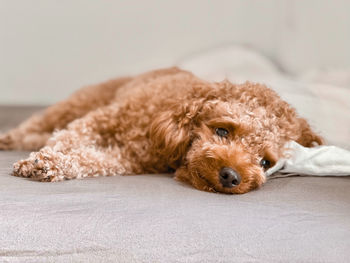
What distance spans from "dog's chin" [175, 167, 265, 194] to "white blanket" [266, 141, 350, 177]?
0.21 meters

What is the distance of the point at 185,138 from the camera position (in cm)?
205

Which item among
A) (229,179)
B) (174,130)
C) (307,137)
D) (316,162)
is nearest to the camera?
(229,179)

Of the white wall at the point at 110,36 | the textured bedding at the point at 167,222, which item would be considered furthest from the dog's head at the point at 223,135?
the white wall at the point at 110,36

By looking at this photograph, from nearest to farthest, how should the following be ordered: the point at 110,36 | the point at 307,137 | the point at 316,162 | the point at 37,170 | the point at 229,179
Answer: the point at 229,179
the point at 37,170
the point at 316,162
the point at 307,137
the point at 110,36

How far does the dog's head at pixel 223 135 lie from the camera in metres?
1.80

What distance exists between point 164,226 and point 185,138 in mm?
849

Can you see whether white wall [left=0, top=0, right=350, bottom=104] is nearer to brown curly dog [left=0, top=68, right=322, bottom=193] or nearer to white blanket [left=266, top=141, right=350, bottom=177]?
brown curly dog [left=0, top=68, right=322, bottom=193]

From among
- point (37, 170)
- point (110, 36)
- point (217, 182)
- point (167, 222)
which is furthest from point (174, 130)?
point (110, 36)

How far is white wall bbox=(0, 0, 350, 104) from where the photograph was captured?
3584 millimetres

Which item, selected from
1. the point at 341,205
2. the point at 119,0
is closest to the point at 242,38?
the point at 119,0

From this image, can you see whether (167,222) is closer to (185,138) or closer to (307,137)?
(185,138)

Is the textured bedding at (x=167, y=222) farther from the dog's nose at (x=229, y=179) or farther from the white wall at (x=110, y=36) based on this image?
the white wall at (x=110, y=36)

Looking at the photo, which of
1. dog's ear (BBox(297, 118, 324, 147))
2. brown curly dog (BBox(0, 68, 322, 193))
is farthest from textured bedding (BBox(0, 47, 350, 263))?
dog's ear (BBox(297, 118, 324, 147))

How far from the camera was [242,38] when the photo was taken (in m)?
3.67
